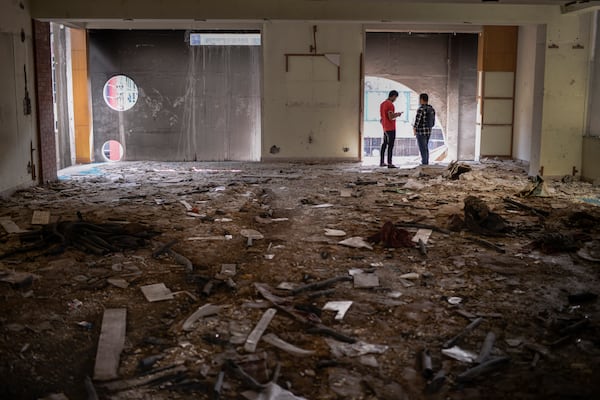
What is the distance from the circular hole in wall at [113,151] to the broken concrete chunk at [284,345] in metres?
11.6

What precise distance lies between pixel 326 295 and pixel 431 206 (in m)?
4.13

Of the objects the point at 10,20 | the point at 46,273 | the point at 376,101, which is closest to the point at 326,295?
the point at 46,273

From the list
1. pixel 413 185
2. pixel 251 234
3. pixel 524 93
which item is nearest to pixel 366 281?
pixel 251 234

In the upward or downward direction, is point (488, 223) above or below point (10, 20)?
below

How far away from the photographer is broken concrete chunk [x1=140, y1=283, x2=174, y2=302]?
515 centimetres

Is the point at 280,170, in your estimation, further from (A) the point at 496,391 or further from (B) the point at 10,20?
(A) the point at 496,391

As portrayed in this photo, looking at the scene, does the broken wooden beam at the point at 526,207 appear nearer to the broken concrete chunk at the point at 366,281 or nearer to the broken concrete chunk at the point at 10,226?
the broken concrete chunk at the point at 366,281

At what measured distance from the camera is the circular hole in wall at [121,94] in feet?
48.7

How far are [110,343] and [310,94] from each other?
1068 centimetres

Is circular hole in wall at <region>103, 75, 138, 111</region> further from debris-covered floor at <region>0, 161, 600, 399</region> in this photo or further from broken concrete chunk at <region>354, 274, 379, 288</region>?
broken concrete chunk at <region>354, 274, 379, 288</region>

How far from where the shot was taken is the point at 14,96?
993 cm

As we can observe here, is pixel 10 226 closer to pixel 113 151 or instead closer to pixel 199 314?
pixel 199 314

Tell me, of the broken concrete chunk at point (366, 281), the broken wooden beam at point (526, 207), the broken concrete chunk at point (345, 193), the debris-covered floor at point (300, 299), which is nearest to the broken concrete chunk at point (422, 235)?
the debris-covered floor at point (300, 299)

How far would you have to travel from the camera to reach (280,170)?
1299 cm
